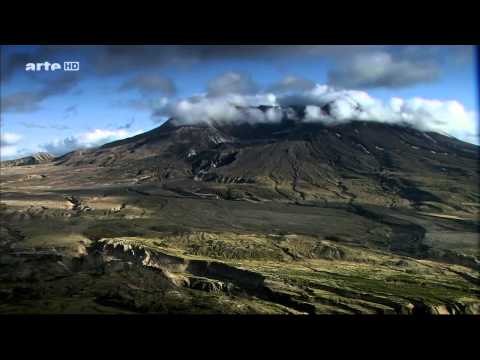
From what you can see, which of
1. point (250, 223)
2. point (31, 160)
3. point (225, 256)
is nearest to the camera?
point (225, 256)

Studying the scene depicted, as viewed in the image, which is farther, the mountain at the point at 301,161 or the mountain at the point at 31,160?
the mountain at the point at 31,160

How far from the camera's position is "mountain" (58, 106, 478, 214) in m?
76.9

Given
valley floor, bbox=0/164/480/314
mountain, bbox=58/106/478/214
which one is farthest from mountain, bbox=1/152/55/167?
valley floor, bbox=0/164/480/314

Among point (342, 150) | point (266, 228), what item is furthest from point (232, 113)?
point (266, 228)

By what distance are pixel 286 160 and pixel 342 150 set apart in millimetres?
14580

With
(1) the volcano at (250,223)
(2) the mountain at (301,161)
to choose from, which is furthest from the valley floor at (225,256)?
(2) the mountain at (301,161)

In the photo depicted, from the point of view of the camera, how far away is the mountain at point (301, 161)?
76.9 m

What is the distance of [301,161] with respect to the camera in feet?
317

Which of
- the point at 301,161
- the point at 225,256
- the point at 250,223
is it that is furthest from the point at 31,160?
the point at 225,256

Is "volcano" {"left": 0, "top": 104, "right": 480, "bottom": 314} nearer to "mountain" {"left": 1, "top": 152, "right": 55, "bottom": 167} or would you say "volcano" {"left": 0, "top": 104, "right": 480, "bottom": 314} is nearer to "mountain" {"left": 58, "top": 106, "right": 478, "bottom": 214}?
"mountain" {"left": 58, "top": 106, "right": 478, "bottom": 214}

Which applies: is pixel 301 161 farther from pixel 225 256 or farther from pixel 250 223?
pixel 225 256

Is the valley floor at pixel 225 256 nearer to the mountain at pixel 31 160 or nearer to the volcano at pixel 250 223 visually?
the volcano at pixel 250 223

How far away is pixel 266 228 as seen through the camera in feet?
168
